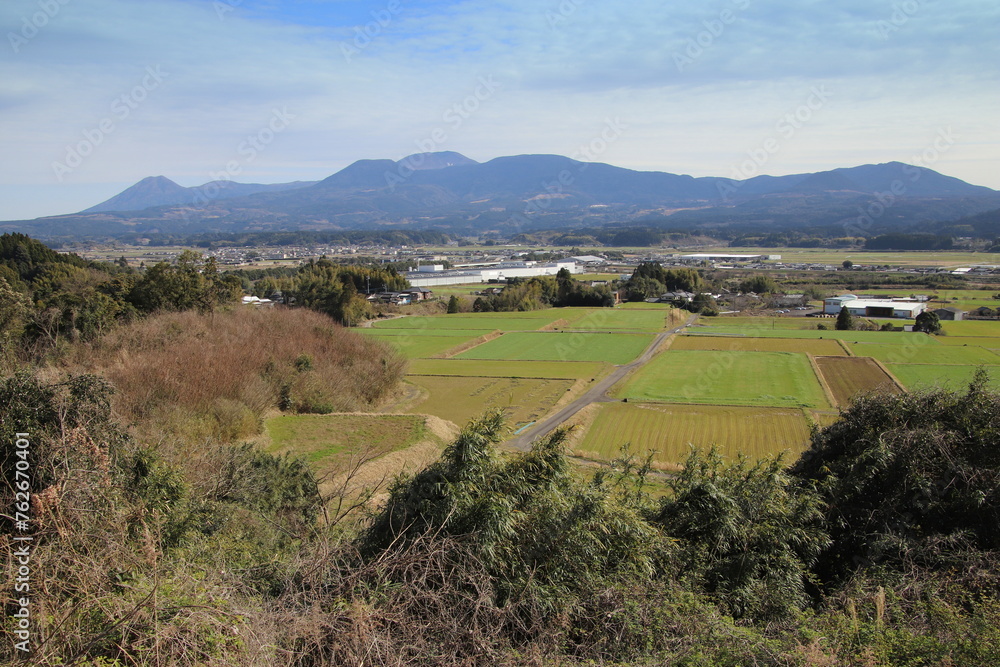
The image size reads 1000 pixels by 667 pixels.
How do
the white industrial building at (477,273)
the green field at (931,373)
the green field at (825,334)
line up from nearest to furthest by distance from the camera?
the green field at (931,373), the green field at (825,334), the white industrial building at (477,273)

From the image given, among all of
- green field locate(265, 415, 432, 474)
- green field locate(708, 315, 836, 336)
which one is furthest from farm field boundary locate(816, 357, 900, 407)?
green field locate(265, 415, 432, 474)

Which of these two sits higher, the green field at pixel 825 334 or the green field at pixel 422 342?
the green field at pixel 422 342

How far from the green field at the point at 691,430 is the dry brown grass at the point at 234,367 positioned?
995 cm

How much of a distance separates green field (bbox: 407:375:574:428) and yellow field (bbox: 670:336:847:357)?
1457 centimetres

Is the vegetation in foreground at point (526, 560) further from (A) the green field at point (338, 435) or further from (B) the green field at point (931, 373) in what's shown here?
(B) the green field at point (931, 373)

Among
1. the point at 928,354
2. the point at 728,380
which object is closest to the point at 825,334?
the point at 928,354

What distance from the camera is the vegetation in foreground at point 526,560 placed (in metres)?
5.22

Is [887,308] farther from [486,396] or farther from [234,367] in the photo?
[234,367]

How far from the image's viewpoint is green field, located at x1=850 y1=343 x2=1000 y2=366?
113 feet

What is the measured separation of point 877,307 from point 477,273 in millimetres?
52246

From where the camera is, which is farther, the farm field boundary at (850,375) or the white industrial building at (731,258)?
the white industrial building at (731,258)

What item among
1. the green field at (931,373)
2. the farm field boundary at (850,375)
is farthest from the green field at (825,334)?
the green field at (931,373)

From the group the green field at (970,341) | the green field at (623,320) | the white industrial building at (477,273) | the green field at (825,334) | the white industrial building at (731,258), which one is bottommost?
the green field at (825,334)

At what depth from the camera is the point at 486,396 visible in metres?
28.3
